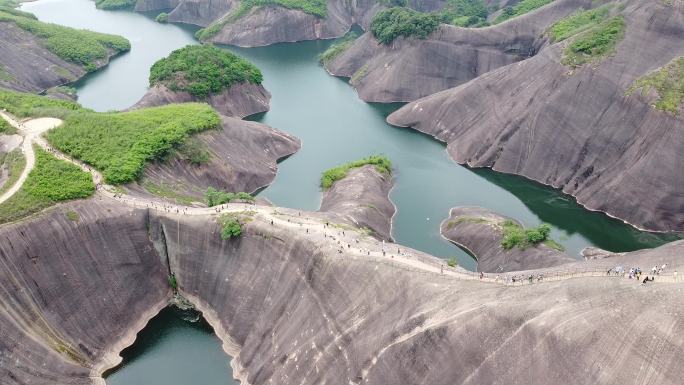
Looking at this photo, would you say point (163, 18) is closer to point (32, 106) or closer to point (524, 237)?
point (32, 106)

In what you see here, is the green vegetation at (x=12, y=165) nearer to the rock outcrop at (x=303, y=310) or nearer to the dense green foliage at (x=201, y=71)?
the rock outcrop at (x=303, y=310)

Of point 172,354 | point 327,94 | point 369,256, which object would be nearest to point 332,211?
point 369,256

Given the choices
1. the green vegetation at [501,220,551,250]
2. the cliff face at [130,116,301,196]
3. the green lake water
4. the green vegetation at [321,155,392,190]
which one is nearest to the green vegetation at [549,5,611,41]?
the green lake water

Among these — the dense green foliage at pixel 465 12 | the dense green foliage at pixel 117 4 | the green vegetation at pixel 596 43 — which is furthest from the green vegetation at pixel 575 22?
the dense green foliage at pixel 117 4

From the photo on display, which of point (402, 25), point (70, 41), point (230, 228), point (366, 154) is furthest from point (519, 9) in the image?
point (230, 228)

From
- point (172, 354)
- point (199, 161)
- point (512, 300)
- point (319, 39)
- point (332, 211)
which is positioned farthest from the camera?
point (319, 39)

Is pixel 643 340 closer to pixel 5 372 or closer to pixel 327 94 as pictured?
pixel 5 372
